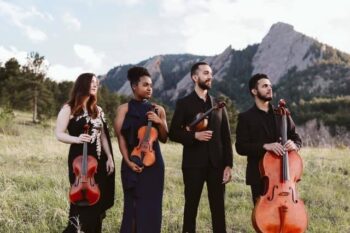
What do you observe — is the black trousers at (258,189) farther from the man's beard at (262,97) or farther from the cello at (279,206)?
the man's beard at (262,97)

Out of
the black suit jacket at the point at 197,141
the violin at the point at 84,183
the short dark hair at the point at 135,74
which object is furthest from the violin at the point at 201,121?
the violin at the point at 84,183

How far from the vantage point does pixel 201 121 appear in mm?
4777

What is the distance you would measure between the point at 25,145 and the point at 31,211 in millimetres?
7158

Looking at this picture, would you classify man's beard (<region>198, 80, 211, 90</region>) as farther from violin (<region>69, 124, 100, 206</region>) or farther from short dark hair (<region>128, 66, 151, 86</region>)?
violin (<region>69, 124, 100, 206</region>)

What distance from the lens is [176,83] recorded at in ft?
518

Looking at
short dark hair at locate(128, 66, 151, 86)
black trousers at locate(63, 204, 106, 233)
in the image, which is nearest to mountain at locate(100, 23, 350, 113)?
short dark hair at locate(128, 66, 151, 86)

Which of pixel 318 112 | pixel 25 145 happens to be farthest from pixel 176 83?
pixel 25 145

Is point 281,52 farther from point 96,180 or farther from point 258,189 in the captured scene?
point 96,180

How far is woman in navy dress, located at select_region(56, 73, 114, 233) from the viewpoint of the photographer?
15.0ft

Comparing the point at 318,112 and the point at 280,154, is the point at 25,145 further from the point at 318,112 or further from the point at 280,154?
the point at 318,112

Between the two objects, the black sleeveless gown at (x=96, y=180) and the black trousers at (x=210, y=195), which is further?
the black trousers at (x=210, y=195)

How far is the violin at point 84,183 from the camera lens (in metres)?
4.29

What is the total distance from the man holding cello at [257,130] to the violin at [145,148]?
100cm

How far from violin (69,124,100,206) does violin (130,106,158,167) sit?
15.4 inches
